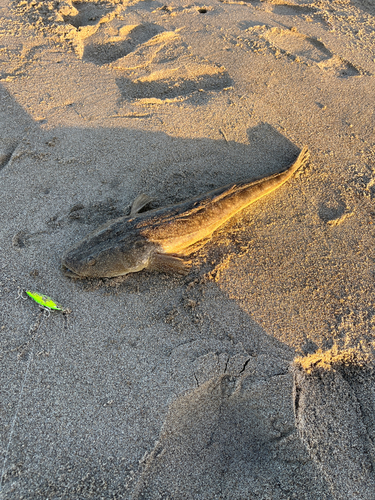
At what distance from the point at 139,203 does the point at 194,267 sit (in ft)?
3.09

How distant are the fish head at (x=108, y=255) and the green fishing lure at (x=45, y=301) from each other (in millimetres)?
300

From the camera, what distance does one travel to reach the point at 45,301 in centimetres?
299

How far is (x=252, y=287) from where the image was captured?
10.6ft

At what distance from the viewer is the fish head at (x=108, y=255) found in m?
3.11

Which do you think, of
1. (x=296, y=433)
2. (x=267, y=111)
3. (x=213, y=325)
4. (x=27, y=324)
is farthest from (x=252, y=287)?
(x=267, y=111)

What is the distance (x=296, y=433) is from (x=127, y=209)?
2.65 meters

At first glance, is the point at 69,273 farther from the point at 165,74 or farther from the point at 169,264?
the point at 165,74

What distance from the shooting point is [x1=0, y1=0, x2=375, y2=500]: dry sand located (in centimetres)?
239

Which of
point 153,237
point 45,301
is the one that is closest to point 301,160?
point 153,237

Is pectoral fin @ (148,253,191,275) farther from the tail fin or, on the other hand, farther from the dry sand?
the tail fin

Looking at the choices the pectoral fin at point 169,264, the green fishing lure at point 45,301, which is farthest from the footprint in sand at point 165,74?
the green fishing lure at point 45,301

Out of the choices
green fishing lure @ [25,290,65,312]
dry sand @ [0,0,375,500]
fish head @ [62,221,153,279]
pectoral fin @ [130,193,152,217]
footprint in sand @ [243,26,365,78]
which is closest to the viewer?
dry sand @ [0,0,375,500]

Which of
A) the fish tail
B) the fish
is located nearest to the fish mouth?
the fish

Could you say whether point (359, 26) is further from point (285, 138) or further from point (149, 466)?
point (149, 466)
